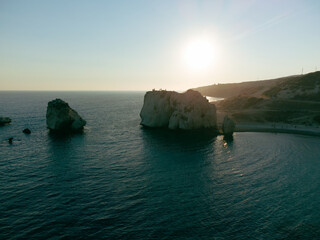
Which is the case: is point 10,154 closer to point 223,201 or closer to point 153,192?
point 153,192

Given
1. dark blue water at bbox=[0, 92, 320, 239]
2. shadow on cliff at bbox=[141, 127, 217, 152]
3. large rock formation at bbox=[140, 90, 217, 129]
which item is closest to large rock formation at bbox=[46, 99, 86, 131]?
dark blue water at bbox=[0, 92, 320, 239]

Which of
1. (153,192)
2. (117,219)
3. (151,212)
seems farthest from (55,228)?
(153,192)

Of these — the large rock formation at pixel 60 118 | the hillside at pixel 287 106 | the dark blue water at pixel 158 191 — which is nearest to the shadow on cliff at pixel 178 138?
the dark blue water at pixel 158 191

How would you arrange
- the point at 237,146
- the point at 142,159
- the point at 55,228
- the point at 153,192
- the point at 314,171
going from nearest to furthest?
the point at 55,228 < the point at 153,192 < the point at 314,171 < the point at 142,159 < the point at 237,146

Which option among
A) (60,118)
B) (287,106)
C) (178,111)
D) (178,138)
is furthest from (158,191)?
(287,106)

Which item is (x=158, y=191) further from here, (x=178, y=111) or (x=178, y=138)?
(x=178, y=111)

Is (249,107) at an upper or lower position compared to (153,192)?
upper
